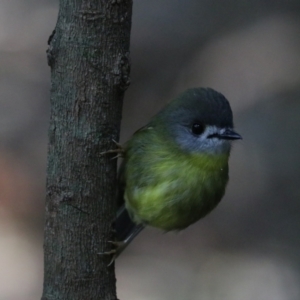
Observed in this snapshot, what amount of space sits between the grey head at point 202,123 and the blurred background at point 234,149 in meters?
1.53

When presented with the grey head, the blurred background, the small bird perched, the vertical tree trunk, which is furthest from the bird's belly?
the blurred background

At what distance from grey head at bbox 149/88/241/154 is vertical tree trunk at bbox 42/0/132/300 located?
516 millimetres

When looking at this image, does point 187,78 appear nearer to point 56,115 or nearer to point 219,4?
point 219,4

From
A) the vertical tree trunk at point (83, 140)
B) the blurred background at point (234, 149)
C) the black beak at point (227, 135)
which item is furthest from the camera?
the blurred background at point (234, 149)

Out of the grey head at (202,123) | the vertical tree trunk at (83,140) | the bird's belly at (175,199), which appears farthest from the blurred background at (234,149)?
the vertical tree trunk at (83,140)

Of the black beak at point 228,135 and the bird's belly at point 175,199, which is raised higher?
the black beak at point 228,135

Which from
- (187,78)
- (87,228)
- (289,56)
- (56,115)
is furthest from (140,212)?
(289,56)

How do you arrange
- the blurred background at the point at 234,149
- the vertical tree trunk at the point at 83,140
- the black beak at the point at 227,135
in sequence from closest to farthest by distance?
the vertical tree trunk at the point at 83,140 < the black beak at the point at 227,135 < the blurred background at the point at 234,149

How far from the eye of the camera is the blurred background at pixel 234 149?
15.6 ft

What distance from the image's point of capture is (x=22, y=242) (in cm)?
482

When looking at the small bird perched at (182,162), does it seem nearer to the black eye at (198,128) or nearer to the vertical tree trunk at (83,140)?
the black eye at (198,128)

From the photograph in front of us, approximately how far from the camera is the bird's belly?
9.01 ft

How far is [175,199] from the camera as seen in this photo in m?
2.75

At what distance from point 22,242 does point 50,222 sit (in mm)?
2572
